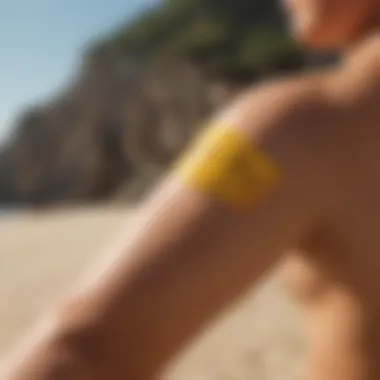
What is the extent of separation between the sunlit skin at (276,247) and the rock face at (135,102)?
→ 4.90 metres

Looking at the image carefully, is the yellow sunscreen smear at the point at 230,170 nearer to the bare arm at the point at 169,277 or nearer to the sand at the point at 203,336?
the bare arm at the point at 169,277

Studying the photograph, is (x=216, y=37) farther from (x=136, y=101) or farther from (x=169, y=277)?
(x=169, y=277)

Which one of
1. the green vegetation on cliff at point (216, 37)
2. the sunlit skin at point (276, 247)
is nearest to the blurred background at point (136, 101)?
the green vegetation on cliff at point (216, 37)

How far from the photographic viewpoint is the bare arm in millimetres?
374

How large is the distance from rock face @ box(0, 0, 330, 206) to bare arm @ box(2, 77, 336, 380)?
16.3 ft

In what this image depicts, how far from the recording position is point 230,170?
Answer: 0.39 metres

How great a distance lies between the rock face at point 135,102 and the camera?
5.47 meters

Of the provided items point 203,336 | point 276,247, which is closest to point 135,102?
point 203,336

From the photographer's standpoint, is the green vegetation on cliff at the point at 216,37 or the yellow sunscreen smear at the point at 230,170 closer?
the yellow sunscreen smear at the point at 230,170

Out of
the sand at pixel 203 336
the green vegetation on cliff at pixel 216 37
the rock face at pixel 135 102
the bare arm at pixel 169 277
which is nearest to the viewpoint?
the bare arm at pixel 169 277

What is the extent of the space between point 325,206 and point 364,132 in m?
0.04

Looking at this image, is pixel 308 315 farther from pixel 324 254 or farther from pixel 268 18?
pixel 268 18

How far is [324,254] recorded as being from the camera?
444mm

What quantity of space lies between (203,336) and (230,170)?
63 centimetres
